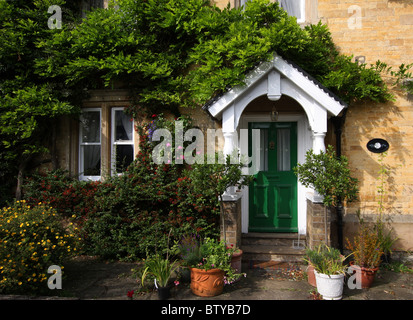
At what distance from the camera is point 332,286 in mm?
4258

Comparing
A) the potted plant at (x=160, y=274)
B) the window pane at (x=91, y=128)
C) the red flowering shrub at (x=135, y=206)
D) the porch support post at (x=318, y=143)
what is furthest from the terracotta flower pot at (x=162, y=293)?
the window pane at (x=91, y=128)

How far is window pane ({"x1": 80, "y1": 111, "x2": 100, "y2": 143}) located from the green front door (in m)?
3.65

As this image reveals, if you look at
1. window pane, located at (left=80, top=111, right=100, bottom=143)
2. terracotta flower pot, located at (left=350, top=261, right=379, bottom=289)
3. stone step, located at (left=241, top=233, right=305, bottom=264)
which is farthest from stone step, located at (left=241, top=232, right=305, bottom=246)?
window pane, located at (left=80, top=111, right=100, bottom=143)

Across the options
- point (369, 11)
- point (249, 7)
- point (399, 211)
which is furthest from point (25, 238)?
point (369, 11)

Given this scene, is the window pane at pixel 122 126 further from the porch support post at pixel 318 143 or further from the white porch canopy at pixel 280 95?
the porch support post at pixel 318 143

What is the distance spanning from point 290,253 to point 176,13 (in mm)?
5322

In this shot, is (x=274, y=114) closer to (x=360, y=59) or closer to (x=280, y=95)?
(x=280, y=95)

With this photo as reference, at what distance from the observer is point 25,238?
4.33 meters

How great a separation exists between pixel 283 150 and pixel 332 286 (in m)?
3.10

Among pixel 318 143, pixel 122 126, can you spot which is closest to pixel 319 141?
pixel 318 143

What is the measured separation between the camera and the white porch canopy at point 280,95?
521cm

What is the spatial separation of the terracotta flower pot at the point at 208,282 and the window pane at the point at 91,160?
3780 mm

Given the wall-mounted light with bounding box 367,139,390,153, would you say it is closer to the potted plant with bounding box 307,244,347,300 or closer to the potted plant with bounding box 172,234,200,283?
the potted plant with bounding box 307,244,347,300

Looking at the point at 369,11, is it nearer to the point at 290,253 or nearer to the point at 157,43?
the point at 157,43
